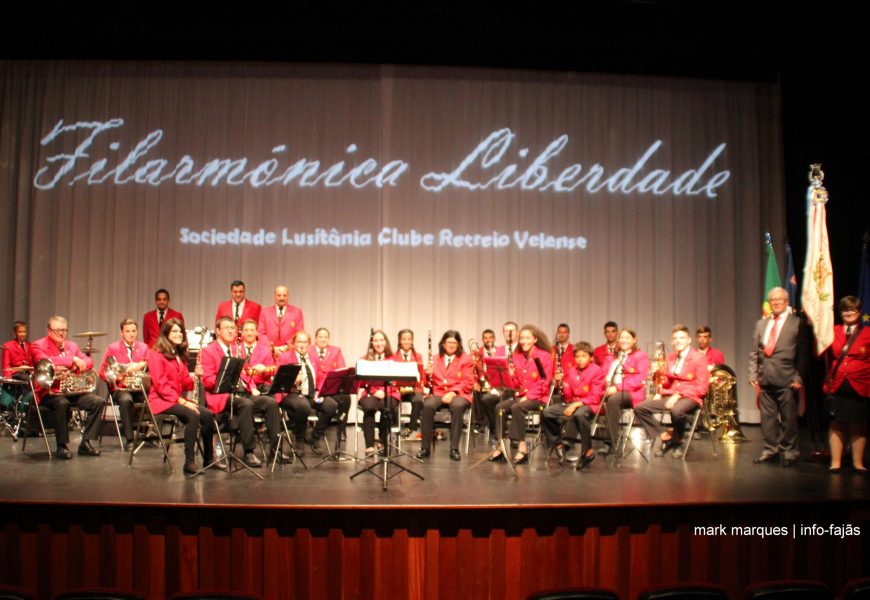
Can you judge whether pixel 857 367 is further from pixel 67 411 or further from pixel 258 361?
pixel 67 411

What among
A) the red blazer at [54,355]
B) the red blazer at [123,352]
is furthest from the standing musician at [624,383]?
the red blazer at [54,355]

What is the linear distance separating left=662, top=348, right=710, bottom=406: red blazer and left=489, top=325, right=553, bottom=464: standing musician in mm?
1270

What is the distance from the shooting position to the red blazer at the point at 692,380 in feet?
23.5

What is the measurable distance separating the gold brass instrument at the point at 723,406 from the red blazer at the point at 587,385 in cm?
250

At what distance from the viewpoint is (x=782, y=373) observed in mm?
6785

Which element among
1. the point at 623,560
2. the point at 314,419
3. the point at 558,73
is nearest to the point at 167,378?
the point at 314,419

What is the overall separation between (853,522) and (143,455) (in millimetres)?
6071

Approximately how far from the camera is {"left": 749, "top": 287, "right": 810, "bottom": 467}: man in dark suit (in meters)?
6.76

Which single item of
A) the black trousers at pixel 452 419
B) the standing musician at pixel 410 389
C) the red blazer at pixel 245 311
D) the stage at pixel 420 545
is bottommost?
the stage at pixel 420 545

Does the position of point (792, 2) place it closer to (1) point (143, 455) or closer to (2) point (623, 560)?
(2) point (623, 560)

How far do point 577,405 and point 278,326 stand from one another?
402 centimetres

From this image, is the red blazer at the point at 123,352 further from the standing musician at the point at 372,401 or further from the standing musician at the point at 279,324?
the standing musician at the point at 372,401

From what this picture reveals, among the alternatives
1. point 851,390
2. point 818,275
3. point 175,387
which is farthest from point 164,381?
point 818,275

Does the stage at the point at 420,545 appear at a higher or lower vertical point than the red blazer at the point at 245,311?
lower
